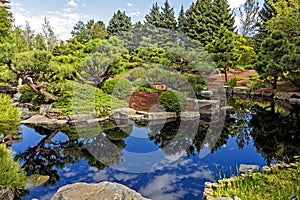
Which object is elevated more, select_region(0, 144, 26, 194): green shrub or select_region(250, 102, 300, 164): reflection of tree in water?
select_region(0, 144, 26, 194): green shrub

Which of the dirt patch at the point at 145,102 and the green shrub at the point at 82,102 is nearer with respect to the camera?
the green shrub at the point at 82,102

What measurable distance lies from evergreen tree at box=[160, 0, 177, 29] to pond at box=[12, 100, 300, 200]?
17296mm

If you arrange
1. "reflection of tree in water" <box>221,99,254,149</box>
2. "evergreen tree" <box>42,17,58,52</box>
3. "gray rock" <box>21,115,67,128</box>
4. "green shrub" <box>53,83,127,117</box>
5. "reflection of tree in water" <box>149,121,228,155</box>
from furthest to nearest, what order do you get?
"evergreen tree" <box>42,17,58,52</box>, "green shrub" <box>53,83,127,117</box>, "gray rock" <box>21,115,67,128</box>, "reflection of tree in water" <box>221,99,254,149</box>, "reflection of tree in water" <box>149,121,228,155</box>

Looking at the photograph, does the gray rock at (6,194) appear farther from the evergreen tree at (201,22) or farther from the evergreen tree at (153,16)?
the evergreen tree at (153,16)

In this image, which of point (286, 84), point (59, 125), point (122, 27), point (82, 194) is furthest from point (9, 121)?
point (122, 27)

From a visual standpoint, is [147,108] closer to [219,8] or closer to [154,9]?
[219,8]

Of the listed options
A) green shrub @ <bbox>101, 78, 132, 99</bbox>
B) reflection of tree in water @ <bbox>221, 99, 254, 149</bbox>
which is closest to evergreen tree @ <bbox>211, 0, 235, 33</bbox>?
reflection of tree in water @ <bbox>221, 99, 254, 149</bbox>

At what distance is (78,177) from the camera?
411cm

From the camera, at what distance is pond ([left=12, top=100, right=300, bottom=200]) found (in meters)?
3.99

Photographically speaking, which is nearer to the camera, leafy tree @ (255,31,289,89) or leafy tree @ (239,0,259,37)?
leafy tree @ (255,31,289,89)

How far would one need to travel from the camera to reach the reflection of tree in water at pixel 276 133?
4.87m

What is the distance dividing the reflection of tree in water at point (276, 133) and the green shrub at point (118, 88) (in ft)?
13.6

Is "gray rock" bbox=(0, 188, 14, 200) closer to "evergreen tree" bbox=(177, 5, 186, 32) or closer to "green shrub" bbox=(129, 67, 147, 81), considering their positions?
"green shrub" bbox=(129, 67, 147, 81)

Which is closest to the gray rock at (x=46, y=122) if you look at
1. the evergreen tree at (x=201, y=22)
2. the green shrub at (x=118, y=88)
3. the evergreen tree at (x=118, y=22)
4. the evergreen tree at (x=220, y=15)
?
the green shrub at (x=118, y=88)
